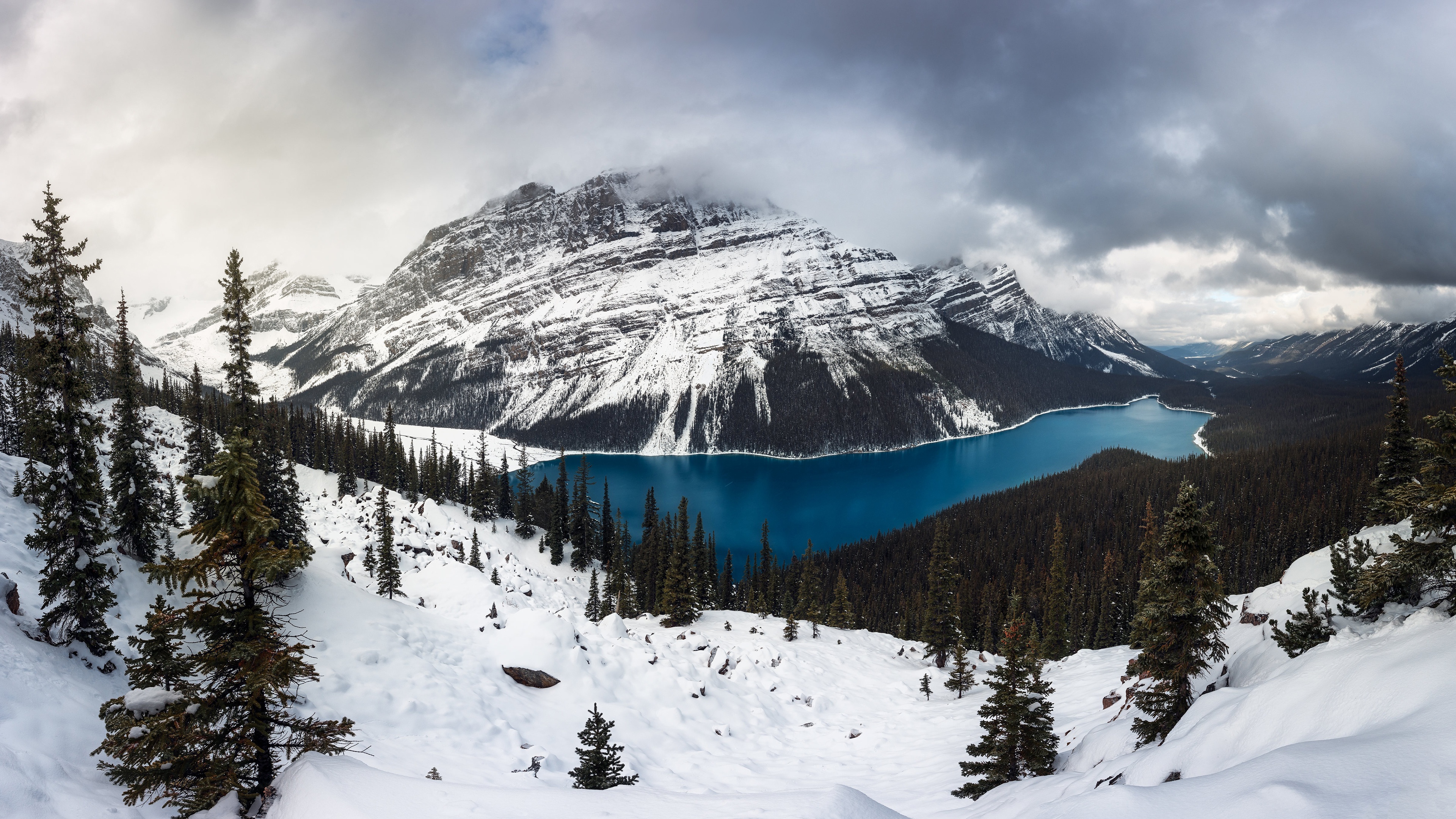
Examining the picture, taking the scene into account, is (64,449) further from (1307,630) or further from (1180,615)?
(1307,630)

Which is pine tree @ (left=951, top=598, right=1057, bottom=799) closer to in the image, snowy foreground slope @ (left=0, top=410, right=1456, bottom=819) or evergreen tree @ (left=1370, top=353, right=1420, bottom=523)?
snowy foreground slope @ (left=0, top=410, right=1456, bottom=819)

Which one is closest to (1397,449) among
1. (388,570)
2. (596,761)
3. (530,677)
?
(596,761)

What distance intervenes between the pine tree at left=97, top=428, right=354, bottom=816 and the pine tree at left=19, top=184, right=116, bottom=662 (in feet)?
28.3

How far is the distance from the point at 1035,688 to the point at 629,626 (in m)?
34.3

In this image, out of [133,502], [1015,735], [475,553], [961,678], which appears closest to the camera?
[1015,735]

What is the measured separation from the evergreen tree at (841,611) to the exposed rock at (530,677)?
115ft

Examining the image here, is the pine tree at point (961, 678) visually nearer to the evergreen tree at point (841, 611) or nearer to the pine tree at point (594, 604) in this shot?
the evergreen tree at point (841, 611)

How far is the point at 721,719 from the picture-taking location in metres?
26.2

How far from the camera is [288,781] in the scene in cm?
1009

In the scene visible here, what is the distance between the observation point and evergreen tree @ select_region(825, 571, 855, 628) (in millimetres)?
53031

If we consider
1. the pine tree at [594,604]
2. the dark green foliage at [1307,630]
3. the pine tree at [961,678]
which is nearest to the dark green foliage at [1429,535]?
the dark green foliage at [1307,630]

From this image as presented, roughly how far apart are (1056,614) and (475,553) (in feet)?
194

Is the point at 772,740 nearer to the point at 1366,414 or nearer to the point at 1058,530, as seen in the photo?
the point at 1058,530

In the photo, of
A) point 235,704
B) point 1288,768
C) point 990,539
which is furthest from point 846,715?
point 990,539
